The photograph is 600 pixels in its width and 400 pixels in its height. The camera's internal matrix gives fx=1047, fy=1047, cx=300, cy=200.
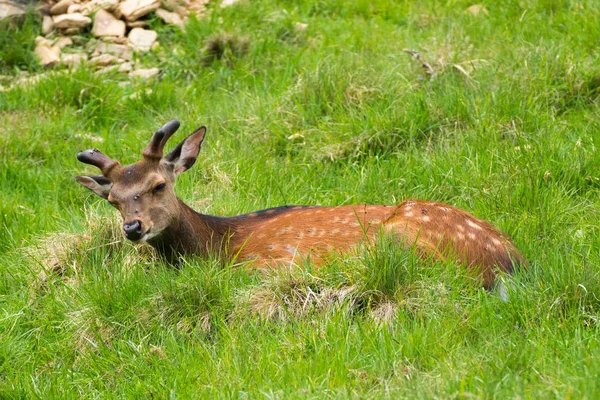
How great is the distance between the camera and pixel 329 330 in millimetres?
5621

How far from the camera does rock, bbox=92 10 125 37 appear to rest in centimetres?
1120

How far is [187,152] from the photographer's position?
24.8 ft

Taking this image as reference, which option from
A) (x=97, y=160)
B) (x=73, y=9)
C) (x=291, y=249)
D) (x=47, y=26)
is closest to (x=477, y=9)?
(x=73, y=9)

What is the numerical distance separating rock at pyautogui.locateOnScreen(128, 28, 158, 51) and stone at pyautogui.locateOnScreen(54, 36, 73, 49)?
0.64 metres

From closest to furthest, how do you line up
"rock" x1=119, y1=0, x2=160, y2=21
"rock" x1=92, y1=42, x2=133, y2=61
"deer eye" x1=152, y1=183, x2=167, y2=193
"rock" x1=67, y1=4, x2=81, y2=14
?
"deer eye" x1=152, y1=183, x2=167, y2=193
"rock" x1=92, y1=42, x2=133, y2=61
"rock" x1=119, y1=0, x2=160, y2=21
"rock" x1=67, y1=4, x2=81, y2=14

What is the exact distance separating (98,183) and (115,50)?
3.98 metres

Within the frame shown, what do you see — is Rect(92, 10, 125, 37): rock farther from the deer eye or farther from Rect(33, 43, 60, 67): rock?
the deer eye

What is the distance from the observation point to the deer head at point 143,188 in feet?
22.5

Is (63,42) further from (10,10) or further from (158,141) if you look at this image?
(158,141)

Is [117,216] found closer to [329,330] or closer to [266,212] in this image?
[266,212]

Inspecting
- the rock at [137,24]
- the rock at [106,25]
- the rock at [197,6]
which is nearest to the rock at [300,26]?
the rock at [197,6]

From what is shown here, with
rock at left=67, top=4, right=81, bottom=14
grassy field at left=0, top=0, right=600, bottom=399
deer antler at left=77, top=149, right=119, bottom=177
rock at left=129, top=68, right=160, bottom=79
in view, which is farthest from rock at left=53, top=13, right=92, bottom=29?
deer antler at left=77, top=149, right=119, bottom=177

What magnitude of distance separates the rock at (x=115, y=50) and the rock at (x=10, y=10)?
3.23 ft

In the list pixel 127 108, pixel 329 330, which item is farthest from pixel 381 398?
pixel 127 108
